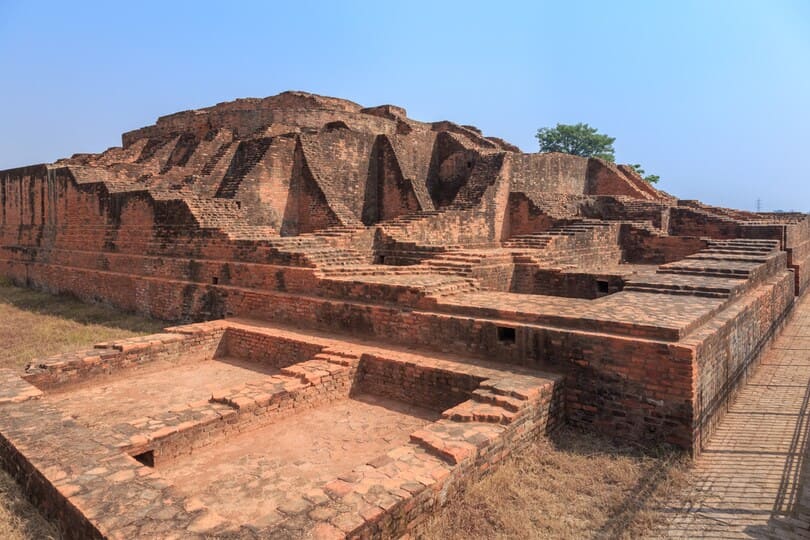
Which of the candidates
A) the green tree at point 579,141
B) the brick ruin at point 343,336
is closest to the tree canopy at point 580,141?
the green tree at point 579,141

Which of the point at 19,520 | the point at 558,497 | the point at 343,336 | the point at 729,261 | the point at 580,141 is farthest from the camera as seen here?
the point at 580,141

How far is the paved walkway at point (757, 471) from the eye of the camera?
11.1ft

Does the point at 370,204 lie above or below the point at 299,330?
above

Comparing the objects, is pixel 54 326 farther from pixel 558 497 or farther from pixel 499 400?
pixel 558 497


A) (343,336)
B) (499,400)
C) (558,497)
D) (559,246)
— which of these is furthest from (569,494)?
(559,246)

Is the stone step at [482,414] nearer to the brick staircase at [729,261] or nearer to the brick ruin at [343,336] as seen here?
the brick ruin at [343,336]

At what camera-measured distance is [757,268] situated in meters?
7.53

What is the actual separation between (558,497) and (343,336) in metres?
3.83

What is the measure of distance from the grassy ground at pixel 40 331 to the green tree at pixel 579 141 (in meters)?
31.9

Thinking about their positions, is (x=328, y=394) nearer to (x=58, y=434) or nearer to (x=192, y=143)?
(x=58, y=434)

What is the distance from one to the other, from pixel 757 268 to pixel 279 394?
6676mm

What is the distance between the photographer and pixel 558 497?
142 inches

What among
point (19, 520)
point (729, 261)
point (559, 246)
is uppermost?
point (559, 246)

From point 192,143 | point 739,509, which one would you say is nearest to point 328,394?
point 739,509
